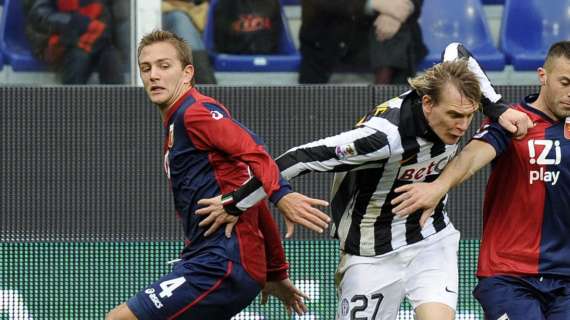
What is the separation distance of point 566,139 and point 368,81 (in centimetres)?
365

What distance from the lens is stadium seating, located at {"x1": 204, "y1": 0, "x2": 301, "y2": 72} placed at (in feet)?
30.9

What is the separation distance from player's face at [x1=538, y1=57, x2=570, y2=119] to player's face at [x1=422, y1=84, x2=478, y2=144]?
1.21ft

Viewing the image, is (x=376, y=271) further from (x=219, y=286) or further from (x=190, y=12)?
(x=190, y=12)

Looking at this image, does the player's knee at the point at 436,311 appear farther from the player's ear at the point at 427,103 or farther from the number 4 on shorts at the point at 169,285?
the number 4 on shorts at the point at 169,285

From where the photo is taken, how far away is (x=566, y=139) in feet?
18.9

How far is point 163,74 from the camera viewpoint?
577cm

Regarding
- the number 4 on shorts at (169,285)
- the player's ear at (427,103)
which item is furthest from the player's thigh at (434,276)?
the number 4 on shorts at (169,285)

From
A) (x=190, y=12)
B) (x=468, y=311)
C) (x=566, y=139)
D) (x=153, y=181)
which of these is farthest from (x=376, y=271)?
(x=190, y=12)

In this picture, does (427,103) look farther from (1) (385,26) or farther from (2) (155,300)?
(1) (385,26)

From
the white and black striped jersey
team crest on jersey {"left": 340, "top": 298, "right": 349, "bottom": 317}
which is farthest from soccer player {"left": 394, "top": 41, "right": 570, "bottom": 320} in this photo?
team crest on jersey {"left": 340, "top": 298, "right": 349, "bottom": 317}

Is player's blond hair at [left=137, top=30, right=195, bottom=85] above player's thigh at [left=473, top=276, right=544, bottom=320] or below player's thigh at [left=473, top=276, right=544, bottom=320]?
above

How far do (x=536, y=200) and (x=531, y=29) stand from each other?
4.24 meters

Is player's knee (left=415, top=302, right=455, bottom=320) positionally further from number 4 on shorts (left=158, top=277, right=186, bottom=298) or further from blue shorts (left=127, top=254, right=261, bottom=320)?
number 4 on shorts (left=158, top=277, right=186, bottom=298)

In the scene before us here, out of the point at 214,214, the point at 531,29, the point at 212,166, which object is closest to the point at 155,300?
the point at 214,214
